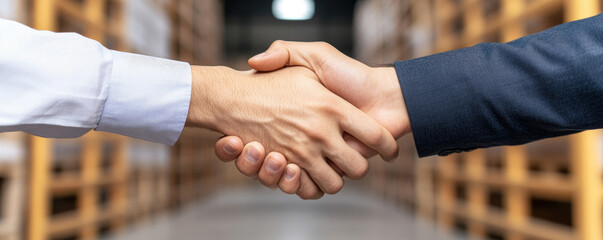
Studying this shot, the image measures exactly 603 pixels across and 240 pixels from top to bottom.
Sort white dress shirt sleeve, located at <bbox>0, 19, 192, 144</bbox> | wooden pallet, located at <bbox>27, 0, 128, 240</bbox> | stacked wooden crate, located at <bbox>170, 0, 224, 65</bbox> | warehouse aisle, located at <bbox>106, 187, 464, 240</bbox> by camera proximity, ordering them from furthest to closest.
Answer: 1. stacked wooden crate, located at <bbox>170, 0, 224, 65</bbox>
2. warehouse aisle, located at <bbox>106, 187, 464, 240</bbox>
3. wooden pallet, located at <bbox>27, 0, 128, 240</bbox>
4. white dress shirt sleeve, located at <bbox>0, 19, 192, 144</bbox>

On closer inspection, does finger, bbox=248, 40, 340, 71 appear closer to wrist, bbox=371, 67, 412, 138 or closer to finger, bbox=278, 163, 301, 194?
wrist, bbox=371, 67, 412, 138

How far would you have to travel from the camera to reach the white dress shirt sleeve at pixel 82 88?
84cm

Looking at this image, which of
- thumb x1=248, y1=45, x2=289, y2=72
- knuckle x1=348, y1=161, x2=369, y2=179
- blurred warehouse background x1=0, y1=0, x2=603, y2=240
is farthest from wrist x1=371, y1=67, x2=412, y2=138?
blurred warehouse background x1=0, y1=0, x2=603, y2=240

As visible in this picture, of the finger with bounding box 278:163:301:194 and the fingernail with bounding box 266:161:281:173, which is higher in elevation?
the fingernail with bounding box 266:161:281:173

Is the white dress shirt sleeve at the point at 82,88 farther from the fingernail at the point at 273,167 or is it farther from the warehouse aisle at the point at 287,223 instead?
the warehouse aisle at the point at 287,223

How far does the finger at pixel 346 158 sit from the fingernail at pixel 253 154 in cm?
16

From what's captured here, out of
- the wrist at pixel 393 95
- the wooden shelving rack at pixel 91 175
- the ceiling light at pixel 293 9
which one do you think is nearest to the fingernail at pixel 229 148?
the wrist at pixel 393 95

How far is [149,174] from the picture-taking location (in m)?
3.40

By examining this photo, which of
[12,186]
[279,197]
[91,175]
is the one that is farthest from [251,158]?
[279,197]

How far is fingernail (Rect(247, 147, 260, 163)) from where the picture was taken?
1.08 metres

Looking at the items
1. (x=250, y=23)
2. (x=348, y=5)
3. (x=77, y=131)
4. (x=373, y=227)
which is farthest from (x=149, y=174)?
(x=348, y=5)

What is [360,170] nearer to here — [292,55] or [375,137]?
[375,137]

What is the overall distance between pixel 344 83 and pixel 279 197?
452 centimetres

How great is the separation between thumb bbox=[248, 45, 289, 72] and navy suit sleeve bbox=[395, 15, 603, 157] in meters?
0.29
